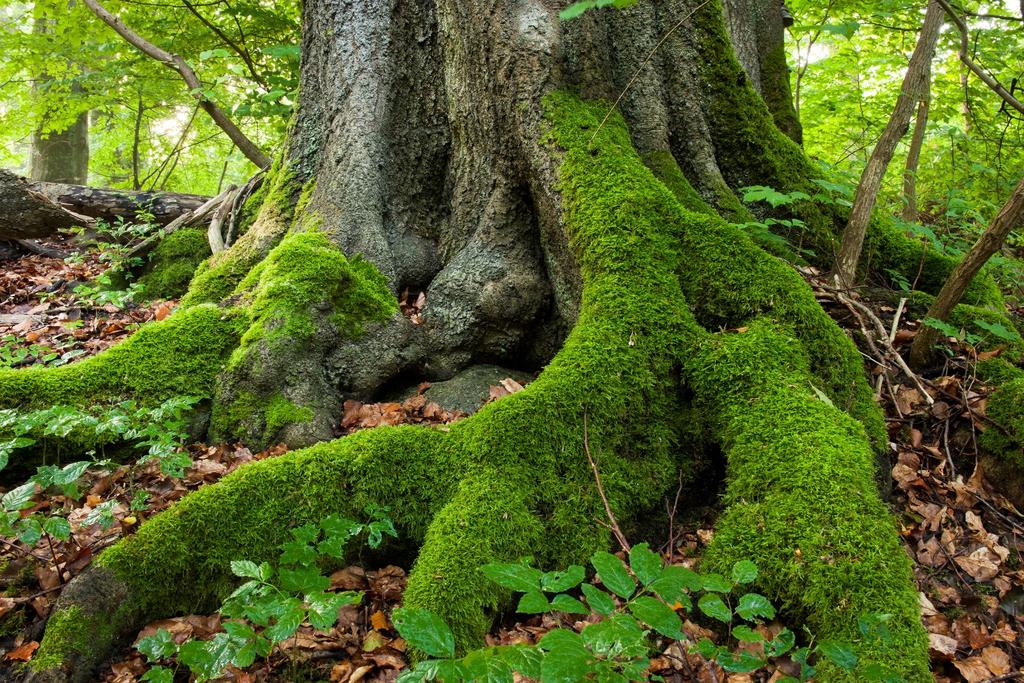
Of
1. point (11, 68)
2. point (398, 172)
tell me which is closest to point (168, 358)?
point (398, 172)

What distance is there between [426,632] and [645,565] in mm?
613

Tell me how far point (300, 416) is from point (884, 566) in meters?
3.07

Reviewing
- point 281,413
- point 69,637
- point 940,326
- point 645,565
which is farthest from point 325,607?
point 940,326

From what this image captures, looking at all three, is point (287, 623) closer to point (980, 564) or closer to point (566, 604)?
point (566, 604)

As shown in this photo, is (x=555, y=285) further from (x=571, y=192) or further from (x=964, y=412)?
(x=964, y=412)

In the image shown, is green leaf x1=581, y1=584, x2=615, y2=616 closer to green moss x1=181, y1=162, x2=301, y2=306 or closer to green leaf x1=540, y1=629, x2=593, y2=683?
green leaf x1=540, y1=629, x2=593, y2=683

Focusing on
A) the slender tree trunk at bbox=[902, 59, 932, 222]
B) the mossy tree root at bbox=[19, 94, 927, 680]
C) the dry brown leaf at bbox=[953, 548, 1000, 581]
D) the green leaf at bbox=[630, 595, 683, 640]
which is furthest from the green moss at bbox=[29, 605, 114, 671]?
the slender tree trunk at bbox=[902, 59, 932, 222]

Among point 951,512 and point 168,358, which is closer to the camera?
point 951,512

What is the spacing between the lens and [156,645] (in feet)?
6.99

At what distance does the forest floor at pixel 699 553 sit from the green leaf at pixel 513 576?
84cm

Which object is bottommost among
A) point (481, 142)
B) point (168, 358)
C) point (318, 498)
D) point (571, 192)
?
point (318, 498)

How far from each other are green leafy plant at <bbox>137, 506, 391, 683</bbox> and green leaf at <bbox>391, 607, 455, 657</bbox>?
24.4 inches

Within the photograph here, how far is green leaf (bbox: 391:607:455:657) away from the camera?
141cm

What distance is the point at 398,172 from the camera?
4.94 m
